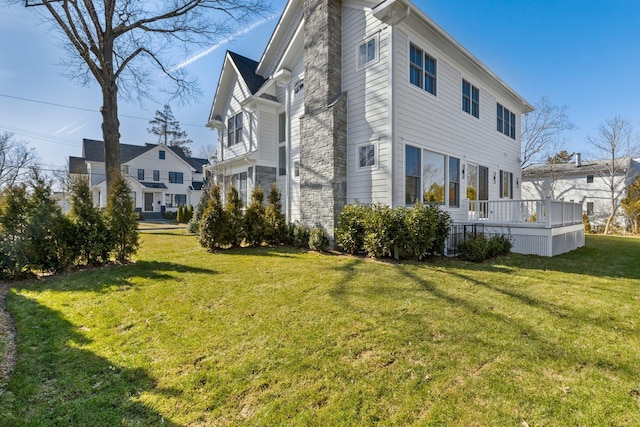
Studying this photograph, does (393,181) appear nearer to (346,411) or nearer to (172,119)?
(346,411)

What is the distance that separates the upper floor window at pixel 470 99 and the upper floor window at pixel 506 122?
7.33 feet

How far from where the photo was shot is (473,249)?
773cm

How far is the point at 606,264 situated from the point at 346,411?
8999 millimetres

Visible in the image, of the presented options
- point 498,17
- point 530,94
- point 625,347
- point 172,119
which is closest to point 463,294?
point 625,347

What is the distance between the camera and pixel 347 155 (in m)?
9.59

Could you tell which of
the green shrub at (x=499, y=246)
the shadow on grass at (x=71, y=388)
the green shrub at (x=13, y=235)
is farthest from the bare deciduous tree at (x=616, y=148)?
the green shrub at (x=13, y=235)

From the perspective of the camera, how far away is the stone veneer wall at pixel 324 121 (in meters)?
9.36

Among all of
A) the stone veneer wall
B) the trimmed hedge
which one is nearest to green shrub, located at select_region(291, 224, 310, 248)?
the stone veneer wall

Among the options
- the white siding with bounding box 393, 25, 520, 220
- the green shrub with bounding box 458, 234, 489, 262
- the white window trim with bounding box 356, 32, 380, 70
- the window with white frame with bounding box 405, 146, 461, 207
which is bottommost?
the green shrub with bounding box 458, 234, 489, 262

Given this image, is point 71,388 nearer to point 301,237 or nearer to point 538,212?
point 301,237

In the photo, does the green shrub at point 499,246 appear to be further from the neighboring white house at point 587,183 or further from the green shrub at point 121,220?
the neighboring white house at point 587,183

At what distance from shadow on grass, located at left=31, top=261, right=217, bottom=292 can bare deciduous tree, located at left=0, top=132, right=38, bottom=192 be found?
34.5 m

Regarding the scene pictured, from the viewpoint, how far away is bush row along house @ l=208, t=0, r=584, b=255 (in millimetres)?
8523

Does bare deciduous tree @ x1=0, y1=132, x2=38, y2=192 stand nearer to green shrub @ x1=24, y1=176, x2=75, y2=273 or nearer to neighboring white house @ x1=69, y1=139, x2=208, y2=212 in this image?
neighboring white house @ x1=69, y1=139, x2=208, y2=212
